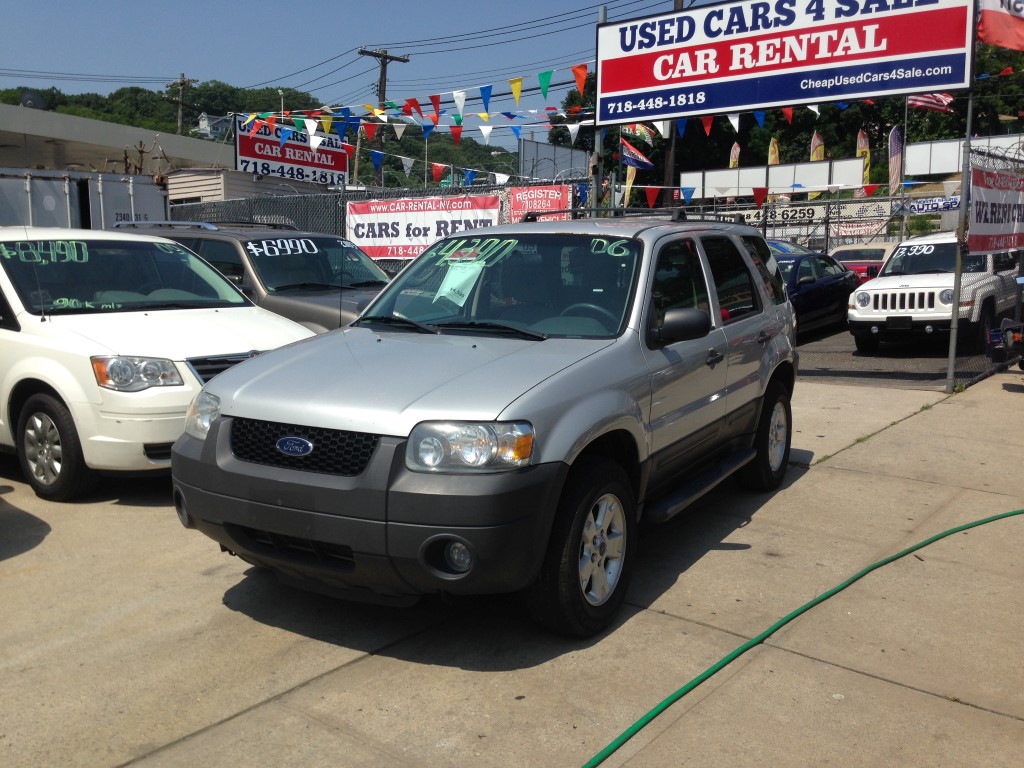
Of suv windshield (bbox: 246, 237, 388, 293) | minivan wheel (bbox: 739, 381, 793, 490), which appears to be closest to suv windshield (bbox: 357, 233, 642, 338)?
minivan wheel (bbox: 739, 381, 793, 490)

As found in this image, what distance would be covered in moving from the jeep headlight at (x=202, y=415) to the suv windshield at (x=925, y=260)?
39.3ft

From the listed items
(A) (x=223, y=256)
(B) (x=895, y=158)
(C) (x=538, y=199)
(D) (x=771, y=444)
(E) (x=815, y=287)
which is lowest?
(D) (x=771, y=444)

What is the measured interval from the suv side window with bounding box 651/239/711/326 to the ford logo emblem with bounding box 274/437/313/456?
1924mm

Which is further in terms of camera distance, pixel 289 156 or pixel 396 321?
pixel 289 156

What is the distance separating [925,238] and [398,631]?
1256 cm

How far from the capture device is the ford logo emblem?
12.5ft

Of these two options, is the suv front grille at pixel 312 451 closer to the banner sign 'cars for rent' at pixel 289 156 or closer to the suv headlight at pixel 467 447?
A: the suv headlight at pixel 467 447

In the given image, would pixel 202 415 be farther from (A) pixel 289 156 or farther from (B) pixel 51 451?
(A) pixel 289 156

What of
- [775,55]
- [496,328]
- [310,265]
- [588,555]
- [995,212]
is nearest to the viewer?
[588,555]

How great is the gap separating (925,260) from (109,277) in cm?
1153

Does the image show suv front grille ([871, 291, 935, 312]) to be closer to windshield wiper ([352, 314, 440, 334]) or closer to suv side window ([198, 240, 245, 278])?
suv side window ([198, 240, 245, 278])

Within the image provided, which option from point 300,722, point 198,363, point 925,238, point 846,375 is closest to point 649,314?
point 300,722

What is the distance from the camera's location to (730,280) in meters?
5.91

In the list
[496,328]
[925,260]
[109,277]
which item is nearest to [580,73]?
[925,260]
